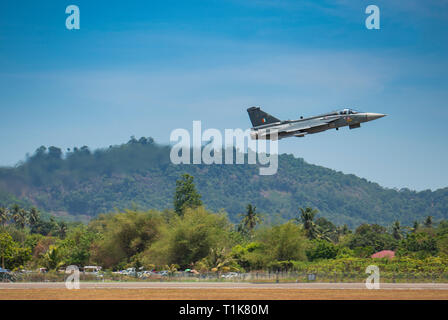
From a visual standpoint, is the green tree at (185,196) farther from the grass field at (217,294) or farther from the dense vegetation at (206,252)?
the grass field at (217,294)

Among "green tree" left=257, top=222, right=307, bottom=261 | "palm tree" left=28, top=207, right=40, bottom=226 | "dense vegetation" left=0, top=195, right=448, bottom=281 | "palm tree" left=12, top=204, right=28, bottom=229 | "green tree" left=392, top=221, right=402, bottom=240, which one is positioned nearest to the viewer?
"dense vegetation" left=0, top=195, right=448, bottom=281

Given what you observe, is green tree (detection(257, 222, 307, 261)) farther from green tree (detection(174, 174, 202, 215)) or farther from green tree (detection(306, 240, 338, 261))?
green tree (detection(174, 174, 202, 215))

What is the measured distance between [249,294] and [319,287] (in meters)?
10.0

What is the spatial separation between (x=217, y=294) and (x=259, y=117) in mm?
18053

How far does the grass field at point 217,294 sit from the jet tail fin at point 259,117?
15.7 meters

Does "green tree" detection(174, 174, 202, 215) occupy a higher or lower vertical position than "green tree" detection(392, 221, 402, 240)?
higher

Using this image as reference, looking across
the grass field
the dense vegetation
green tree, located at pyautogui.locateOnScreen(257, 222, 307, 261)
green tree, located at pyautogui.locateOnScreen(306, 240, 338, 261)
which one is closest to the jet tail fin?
the grass field

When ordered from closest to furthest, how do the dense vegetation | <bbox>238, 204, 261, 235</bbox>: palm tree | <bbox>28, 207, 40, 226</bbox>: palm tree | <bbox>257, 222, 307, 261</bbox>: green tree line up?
the dense vegetation → <bbox>257, 222, 307, 261</bbox>: green tree → <bbox>238, 204, 261, 235</bbox>: palm tree → <bbox>28, 207, 40, 226</bbox>: palm tree

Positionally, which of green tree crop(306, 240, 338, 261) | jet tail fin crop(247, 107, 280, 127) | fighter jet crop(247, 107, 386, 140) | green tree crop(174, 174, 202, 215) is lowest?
green tree crop(306, 240, 338, 261)

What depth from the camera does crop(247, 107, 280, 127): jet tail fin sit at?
56094 millimetres

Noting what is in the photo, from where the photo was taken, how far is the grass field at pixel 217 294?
44753 mm

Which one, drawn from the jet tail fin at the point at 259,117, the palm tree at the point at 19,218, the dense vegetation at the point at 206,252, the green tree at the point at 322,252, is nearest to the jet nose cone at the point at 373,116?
the jet tail fin at the point at 259,117

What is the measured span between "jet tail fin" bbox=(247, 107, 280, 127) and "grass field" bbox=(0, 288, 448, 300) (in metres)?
15.7
